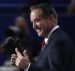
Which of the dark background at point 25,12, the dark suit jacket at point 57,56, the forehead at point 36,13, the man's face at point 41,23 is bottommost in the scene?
the dark background at point 25,12

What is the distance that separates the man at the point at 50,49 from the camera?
394cm

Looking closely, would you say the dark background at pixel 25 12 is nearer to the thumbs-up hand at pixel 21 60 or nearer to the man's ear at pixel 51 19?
the man's ear at pixel 51 19

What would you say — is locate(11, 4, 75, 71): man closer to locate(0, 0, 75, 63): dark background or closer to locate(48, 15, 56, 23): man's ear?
locate(48, 15, 56, 23): man's ear

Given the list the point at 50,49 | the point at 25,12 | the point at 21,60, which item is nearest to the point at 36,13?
the point at 50,49

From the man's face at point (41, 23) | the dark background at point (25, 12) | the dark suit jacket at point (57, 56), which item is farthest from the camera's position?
the dark background at point (25, 12)

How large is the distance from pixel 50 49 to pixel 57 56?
139 mm

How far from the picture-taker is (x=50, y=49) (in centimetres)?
403

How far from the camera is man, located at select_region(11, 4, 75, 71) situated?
3939 millimetres

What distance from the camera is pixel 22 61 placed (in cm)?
398

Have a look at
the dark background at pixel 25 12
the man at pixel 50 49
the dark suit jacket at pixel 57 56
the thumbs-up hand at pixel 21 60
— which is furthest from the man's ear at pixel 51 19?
the dark background at pixel 25 12

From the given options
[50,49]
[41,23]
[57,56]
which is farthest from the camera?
[41,23]

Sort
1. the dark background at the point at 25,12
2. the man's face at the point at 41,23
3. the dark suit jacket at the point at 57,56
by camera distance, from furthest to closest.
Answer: the dark background at the point at 25,12 < the man's face at the point at 41,23 < the dark suit jacket at the point at 57,56

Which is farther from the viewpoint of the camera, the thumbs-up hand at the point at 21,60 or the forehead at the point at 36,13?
the forehead at the point at 36,13

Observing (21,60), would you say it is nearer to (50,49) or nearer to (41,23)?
(50,49)
